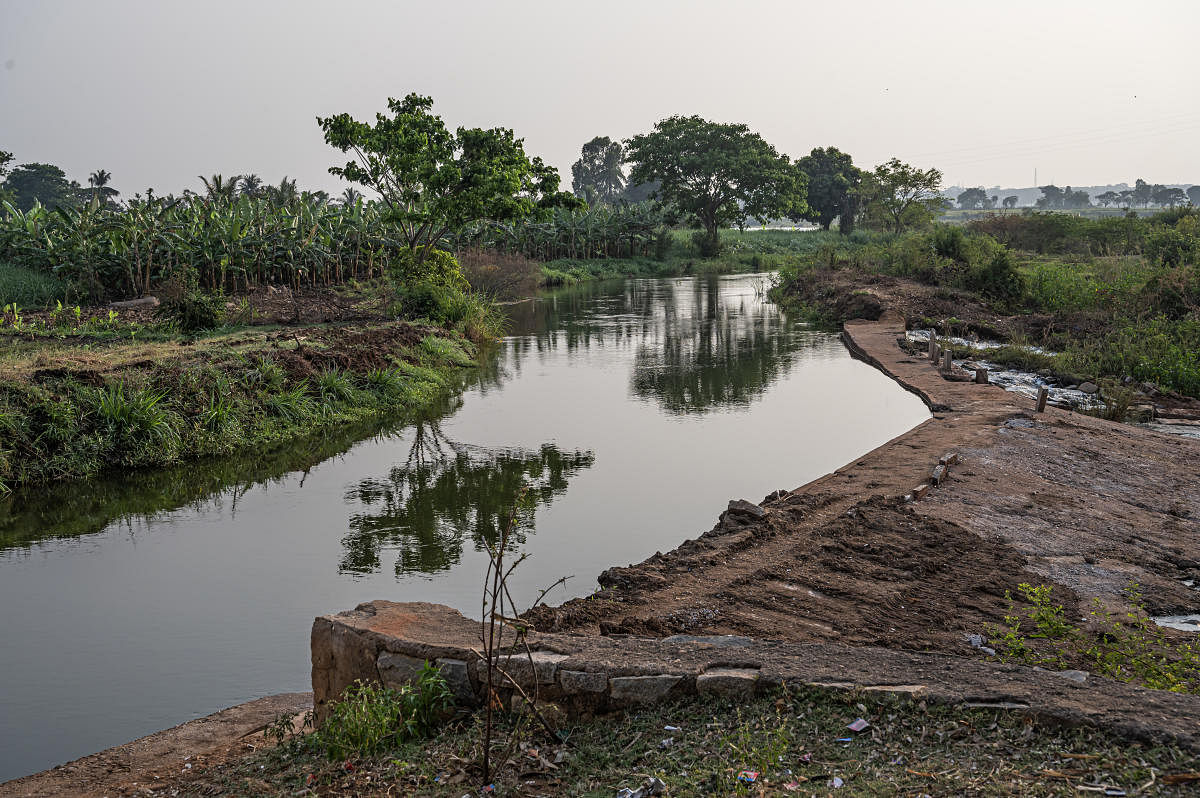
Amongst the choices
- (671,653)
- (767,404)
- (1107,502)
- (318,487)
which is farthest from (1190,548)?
(318,487)

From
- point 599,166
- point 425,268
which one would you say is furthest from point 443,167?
point 599,166

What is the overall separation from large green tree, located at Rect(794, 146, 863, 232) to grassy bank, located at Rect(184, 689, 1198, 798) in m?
62.5

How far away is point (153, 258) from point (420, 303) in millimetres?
6793

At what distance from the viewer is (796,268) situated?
30781 mm

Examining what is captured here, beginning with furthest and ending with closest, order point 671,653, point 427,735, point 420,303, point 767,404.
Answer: point 420,303 < point 767,404 < point 671,653 < point 427,735

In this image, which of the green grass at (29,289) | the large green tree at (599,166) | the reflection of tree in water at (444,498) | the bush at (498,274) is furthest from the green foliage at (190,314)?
the large green tree at (599,166)

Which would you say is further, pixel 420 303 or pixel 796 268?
pixel 796 268

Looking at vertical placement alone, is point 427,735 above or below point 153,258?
below

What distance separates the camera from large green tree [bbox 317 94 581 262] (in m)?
19.0

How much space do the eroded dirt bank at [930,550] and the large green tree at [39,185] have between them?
65.9 meters

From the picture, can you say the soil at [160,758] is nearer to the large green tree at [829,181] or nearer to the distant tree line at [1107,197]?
the large green tree at [829,181]

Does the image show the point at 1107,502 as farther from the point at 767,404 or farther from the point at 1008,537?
the point at 767,404

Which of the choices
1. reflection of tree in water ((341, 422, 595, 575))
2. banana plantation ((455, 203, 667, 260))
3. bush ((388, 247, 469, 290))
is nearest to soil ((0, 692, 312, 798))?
reflection of tree in water ((341, 422, 595, 575))

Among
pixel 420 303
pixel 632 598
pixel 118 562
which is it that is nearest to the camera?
pixel 632 598
